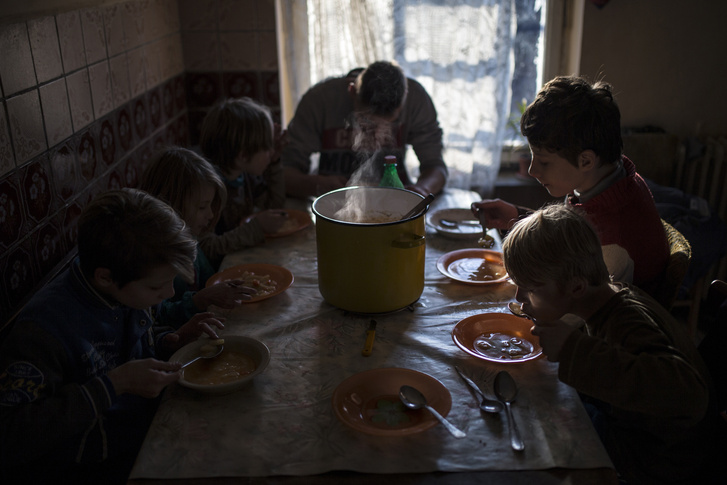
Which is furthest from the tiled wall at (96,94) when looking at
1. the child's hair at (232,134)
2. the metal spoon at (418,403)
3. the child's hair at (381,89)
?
the metal spoon at (418,403)

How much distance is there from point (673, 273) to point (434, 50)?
2031 millimetres

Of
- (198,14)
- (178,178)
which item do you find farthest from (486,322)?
(198,14)

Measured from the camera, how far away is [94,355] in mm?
1220

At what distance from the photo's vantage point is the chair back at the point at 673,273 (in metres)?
1.50

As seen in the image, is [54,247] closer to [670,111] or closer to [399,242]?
[399,242]

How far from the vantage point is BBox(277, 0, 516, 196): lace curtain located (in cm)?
311

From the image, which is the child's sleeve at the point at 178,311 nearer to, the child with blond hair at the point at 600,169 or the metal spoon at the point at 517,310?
the metal spoon at the point at 517,310

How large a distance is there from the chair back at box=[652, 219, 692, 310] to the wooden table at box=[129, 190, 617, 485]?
449 mm

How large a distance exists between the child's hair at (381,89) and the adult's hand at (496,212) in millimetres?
578

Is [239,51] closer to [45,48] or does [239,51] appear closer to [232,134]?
[232,134]

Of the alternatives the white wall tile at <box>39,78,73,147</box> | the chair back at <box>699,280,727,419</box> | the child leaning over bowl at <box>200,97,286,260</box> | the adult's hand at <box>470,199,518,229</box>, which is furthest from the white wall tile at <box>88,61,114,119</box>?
the chair back at <box>699,280,727,419</box>

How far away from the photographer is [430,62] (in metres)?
3.20

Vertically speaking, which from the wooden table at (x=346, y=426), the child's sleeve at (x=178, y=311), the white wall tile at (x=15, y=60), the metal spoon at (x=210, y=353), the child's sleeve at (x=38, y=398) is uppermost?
the white wall tile at (x=15, y=60)

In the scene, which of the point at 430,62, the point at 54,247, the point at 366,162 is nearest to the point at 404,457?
the point at 54,247
